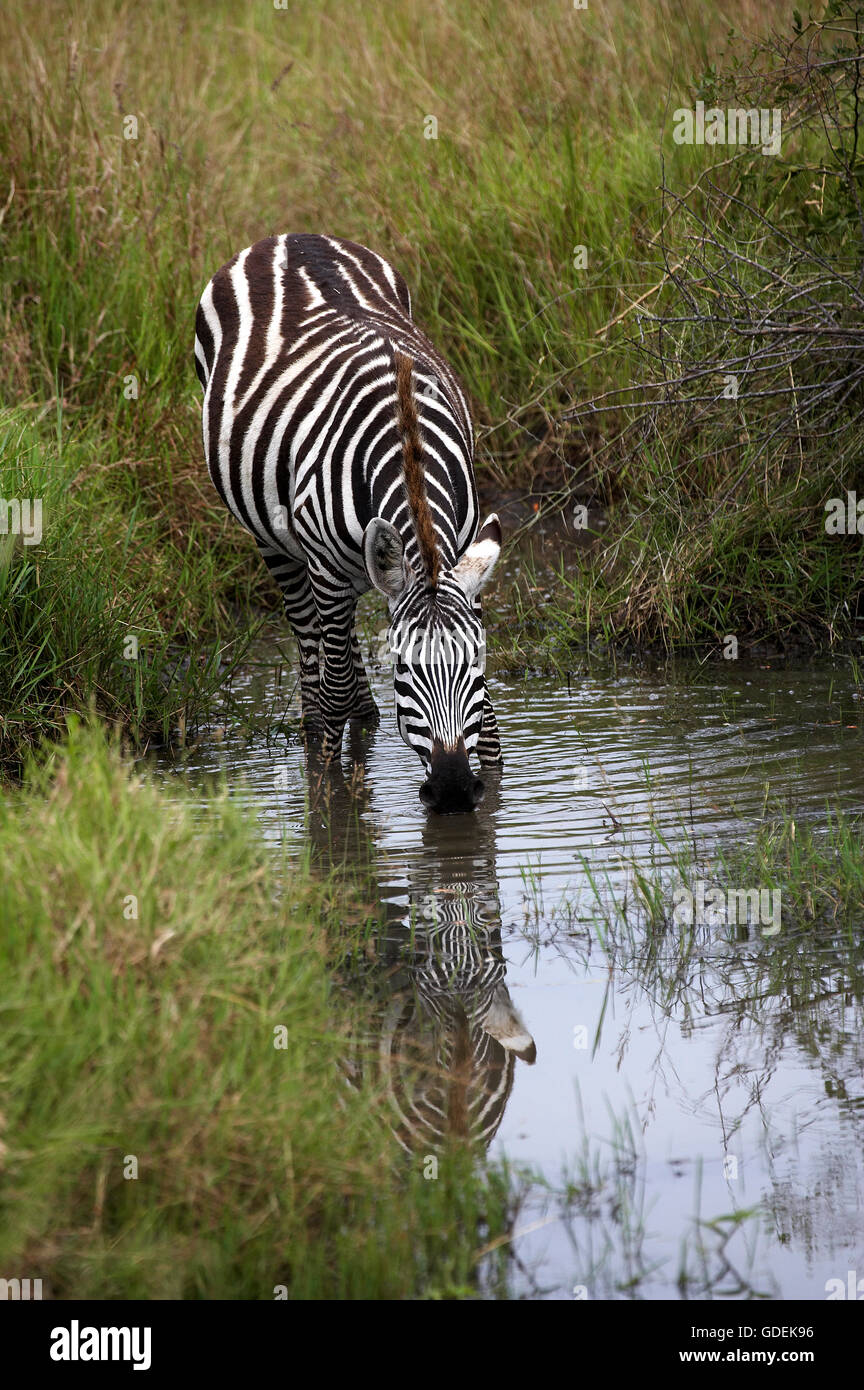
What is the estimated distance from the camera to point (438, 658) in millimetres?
5559

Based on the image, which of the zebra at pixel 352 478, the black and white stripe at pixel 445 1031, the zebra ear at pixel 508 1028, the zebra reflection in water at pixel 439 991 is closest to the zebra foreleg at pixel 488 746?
the zebra at pixel 352 478

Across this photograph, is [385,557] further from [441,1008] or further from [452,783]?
[441,1008]

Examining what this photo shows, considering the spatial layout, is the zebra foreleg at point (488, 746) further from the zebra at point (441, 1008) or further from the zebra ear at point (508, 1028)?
the zebra ear at point (508, 1028)

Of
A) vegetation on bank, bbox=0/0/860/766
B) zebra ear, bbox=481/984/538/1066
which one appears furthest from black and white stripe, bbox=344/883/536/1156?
vegetation on bank, bbox=0/0/860/766

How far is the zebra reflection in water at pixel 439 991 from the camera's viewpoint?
3766 mm

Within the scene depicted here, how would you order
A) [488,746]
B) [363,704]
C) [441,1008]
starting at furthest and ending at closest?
1. [363,704]
2. [488,746]
3. [441,1008]

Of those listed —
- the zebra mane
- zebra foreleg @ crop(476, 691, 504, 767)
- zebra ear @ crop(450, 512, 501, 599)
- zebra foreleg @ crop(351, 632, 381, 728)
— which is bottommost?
zebra foreleg @ crop(476, 691, 504, 767)

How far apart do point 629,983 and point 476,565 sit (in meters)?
1.90

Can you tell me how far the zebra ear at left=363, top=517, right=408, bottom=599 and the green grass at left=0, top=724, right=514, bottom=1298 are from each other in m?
2.22

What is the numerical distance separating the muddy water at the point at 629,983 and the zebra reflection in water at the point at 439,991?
0.01 metres

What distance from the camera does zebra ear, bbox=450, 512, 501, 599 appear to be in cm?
580

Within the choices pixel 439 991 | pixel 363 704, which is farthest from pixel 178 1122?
pixel 363 704

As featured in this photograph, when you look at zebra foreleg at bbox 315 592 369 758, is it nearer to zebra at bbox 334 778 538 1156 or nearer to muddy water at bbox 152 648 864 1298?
muddy water at bbox 152 648 864 1298

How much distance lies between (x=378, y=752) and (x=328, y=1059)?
137 inches
